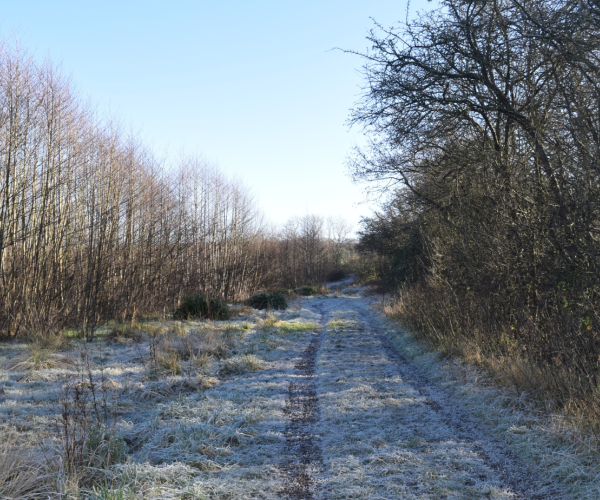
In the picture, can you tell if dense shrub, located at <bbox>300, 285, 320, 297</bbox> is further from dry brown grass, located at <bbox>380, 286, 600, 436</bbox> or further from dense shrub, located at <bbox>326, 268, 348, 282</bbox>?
dry brown grass, located at <bbox>380, 286, 600, 436</bbox>

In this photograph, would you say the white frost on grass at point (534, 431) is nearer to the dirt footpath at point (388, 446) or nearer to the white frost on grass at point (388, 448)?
the dirt footpath at point (388, 446)

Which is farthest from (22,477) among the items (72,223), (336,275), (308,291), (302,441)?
(336,275)

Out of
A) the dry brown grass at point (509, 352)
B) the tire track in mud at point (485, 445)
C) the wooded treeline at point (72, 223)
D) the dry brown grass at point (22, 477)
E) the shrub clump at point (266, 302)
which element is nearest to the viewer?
the dry brown grass at point (22, 477)

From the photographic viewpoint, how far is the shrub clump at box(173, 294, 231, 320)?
533 inches

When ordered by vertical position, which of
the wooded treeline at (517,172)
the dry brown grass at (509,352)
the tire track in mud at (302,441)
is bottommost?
the tire track in mud at (302,441)

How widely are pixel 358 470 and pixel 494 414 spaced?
2.09 meters

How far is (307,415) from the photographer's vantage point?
16.6 feet

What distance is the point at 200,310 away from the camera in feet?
44.9

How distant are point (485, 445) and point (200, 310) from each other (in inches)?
432

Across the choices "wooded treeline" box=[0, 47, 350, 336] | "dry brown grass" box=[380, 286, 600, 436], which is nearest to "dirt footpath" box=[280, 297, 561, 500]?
"dry brown grass" box=[380, 286, 600, 436]

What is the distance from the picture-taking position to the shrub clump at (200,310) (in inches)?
533

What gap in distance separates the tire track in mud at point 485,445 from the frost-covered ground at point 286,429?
16 mm

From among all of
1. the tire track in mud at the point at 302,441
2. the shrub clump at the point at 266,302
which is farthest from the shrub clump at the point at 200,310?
the tire track in mud at the point at 302,441

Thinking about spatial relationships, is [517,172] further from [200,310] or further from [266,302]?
[266,302]
